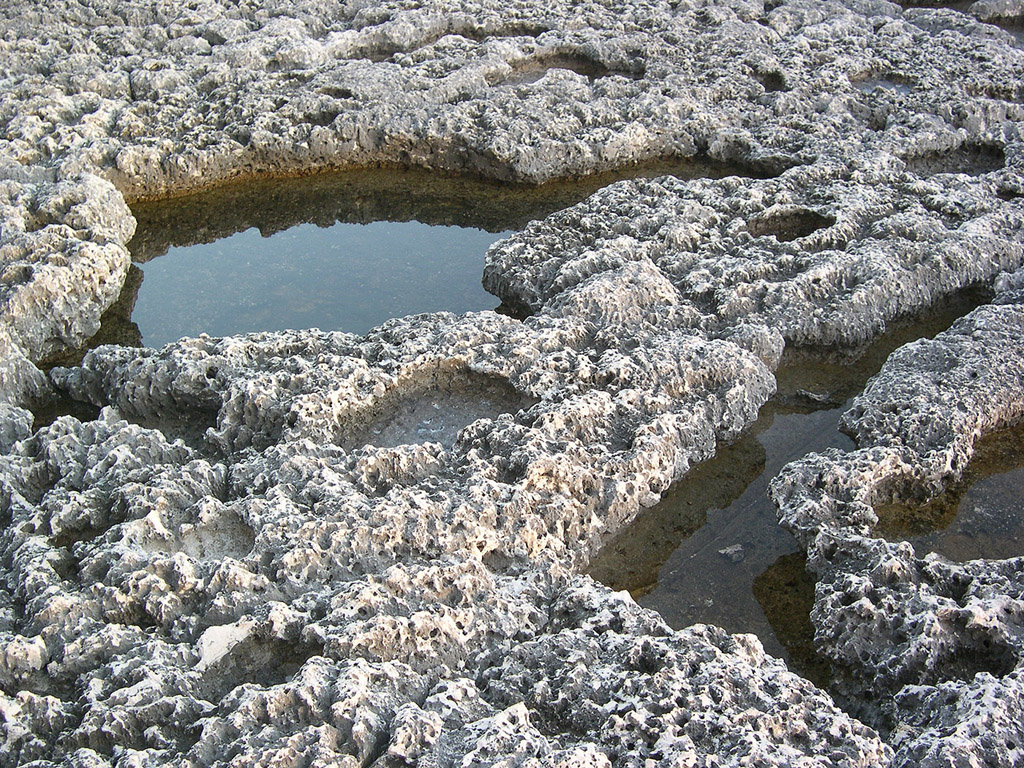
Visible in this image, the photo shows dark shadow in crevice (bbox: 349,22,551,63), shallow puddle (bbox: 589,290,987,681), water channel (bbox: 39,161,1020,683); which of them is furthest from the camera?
dark shadow in crevice (bbox: 349,22,551,63)

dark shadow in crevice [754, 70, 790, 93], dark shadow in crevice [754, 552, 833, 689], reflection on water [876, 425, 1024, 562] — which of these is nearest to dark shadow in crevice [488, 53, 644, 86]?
dark shadow in crevice [754, 70, 790, 93]

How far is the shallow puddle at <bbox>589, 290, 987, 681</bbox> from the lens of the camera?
10.3 ft

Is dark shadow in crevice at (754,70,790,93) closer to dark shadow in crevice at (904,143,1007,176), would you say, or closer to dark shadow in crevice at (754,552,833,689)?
dark shadow in crevice at (904,143,1007,176)

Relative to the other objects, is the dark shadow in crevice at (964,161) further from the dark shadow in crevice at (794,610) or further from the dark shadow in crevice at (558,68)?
the dark shadow in crevice at (794,610)

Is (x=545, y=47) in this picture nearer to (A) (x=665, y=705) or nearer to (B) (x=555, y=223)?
(B) (x=555, y=223)

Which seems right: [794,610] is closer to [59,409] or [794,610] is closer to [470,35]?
[59,409]

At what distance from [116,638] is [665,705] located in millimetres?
1625

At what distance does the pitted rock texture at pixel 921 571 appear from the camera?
2.55 meters

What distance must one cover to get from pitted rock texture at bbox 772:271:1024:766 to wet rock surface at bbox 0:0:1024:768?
0.04ft

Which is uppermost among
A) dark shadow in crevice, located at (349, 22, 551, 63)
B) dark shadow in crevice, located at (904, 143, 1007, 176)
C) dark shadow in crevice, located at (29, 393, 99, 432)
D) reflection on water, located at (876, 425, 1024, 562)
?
dark shadow in crevice, located at (349, 22, 551, 63)

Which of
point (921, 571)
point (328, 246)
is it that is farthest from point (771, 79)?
point (921, 571)

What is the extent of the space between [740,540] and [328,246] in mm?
3056

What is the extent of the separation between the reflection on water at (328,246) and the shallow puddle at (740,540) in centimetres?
164

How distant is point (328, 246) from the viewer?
5.30 metres
